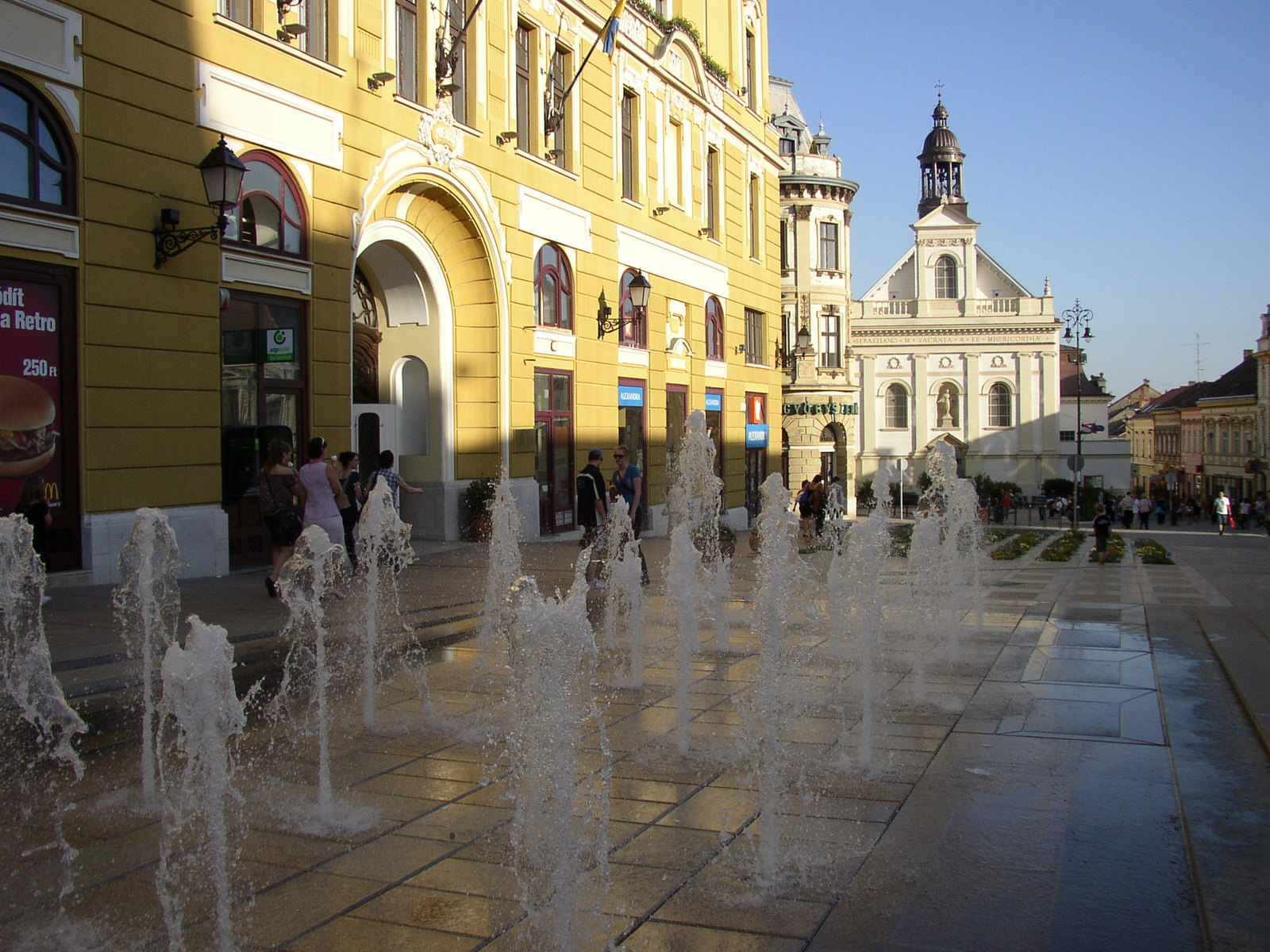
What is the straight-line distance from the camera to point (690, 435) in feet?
88.6

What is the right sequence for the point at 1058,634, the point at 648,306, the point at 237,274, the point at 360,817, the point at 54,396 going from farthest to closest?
the point at 648,306 < the point at 237,274 < the point at 54,396 < the point at 1058,634 < the point at 360,817

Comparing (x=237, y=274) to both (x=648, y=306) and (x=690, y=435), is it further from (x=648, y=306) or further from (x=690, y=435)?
(x=690, y=435)

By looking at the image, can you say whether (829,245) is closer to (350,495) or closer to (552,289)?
(552,289)

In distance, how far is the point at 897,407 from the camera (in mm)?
67125

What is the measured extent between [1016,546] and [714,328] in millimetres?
10034

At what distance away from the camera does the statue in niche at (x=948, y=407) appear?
66188 mm

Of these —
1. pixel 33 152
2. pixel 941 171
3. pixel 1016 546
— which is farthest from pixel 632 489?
pixel 941 171

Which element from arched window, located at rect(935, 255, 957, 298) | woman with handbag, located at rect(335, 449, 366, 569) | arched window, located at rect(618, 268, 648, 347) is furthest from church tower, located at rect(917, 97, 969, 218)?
woman with handbag, located at rect(335, 449, 366, 569)

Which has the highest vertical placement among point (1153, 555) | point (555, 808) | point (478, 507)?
point (478, 507)

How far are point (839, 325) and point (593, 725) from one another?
140 feet

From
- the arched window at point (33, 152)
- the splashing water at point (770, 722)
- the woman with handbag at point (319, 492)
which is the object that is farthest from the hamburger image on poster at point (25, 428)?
the splashing water at point (770, 722)

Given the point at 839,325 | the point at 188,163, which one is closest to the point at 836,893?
the point at 188,163

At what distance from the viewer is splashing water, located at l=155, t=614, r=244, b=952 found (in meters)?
3.81

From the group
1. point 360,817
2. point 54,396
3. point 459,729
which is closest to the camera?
point 360,817
